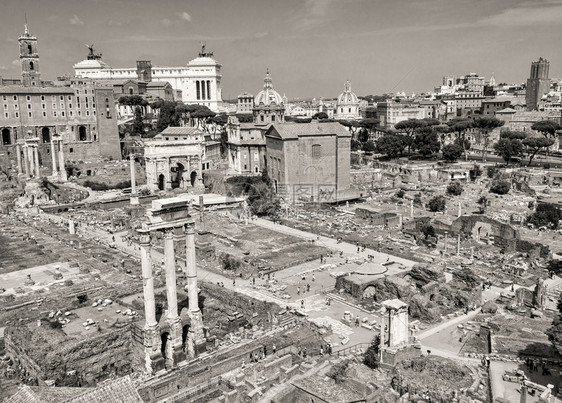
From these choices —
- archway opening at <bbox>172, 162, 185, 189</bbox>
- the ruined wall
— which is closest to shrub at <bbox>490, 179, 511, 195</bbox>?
archway opening at <bbox>172, 162, 185, 189</bbox>

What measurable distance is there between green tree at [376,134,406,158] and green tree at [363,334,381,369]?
5538 cm

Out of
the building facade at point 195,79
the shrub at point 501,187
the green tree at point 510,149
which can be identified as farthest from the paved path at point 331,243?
the building facade at point 195,79

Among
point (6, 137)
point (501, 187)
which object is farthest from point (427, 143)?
point (6, 137)

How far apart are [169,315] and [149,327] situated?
39.6 inches

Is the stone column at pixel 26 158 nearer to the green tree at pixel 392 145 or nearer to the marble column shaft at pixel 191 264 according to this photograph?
the marble column shaft at pixel 191 264

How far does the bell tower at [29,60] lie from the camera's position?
239 ft

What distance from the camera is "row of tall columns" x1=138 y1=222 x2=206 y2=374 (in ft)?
64.0

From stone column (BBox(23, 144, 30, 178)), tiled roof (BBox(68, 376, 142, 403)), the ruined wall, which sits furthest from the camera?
stone column (BBox(23, 144, 30, 178))

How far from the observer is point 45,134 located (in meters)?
68.5

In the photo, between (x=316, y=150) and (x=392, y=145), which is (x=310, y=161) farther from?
(x=392, y=145)

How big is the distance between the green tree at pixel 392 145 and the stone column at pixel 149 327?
194 feet

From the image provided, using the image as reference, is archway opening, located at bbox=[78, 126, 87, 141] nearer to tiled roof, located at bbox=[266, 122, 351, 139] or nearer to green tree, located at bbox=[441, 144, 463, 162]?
tiled roof, located at bbox=[266, 122, 351, 139]

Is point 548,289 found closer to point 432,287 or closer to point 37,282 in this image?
point 432,287

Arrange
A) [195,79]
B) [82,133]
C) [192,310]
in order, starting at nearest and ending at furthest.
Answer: [192,310]
[82,133]
[195,79]
